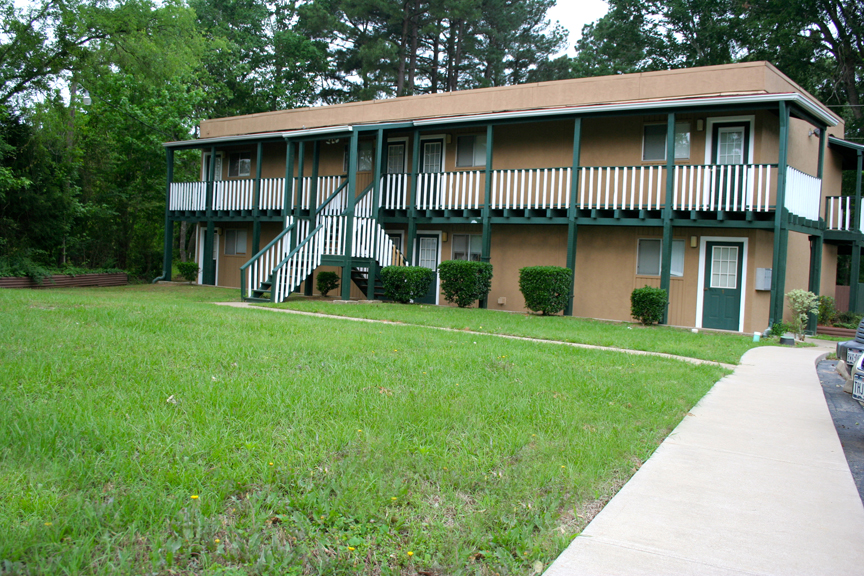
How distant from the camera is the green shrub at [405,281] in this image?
685 inches

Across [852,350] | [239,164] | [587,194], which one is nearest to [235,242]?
[239,164]

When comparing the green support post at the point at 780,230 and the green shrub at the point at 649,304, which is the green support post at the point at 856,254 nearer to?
the green support post at the point at 780,230

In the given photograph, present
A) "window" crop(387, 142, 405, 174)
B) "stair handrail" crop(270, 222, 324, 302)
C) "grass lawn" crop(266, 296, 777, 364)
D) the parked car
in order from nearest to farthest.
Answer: the parked car
"grass lawn" crop(266, 296, 777, 364)
"stair handrail" crop(270, 222, 324, 302)
"window" crop(387, 142, 405, 174)

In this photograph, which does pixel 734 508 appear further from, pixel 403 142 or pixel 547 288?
pixel 403 142

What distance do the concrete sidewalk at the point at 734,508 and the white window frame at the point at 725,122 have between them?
10873mm

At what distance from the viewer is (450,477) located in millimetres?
4223

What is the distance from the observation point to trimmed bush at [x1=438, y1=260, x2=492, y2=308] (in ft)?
56.7

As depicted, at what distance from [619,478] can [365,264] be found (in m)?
14.0

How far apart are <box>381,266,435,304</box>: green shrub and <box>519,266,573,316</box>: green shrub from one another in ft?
8.80

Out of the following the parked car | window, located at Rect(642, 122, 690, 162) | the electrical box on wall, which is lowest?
the parked car

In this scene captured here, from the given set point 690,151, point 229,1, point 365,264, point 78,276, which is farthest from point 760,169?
point 229,1

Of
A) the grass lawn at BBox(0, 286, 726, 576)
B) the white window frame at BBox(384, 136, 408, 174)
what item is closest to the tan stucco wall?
the white window frame at BBox(384, 136, 408, 174)

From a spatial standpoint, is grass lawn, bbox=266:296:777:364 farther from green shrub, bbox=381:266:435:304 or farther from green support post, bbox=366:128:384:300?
green support post, bbox=366:128:384:300

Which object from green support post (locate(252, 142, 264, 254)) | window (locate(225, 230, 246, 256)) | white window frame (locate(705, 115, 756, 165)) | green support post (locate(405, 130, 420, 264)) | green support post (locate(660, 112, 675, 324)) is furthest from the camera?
window (locate(225, 230, 246, 256))
